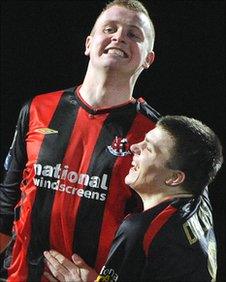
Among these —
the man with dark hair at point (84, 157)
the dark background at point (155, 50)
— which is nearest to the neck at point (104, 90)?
the man with dark hair at point (84, 157)

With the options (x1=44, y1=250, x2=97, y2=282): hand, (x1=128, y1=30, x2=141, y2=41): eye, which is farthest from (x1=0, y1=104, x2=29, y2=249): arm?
(x1=128, y1=30, x2=141, y2=41): eye

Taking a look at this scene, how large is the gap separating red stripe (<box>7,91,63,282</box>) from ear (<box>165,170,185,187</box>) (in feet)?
Result: 1.30

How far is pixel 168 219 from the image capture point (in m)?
1.21

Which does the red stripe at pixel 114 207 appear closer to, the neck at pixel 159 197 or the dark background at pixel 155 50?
the neck at pixel 159 197

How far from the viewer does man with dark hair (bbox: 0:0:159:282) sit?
1445 mm

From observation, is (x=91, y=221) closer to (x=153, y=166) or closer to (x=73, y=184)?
(x=73, y=184)

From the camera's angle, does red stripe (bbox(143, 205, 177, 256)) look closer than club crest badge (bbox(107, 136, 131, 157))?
Yes

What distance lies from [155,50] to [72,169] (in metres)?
2.38

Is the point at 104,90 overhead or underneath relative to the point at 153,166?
overhead

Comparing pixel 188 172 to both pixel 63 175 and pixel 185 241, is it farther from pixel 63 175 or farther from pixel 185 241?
pixel 63 175

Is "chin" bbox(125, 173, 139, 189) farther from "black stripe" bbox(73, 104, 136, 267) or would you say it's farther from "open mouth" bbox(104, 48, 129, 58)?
"open mouth" bbox(104, 48, 129, 58)

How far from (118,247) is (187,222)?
0.17m

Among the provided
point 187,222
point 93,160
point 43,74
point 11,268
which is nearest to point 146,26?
point 93,160

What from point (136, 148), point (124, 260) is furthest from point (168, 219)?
point (136, 148)
